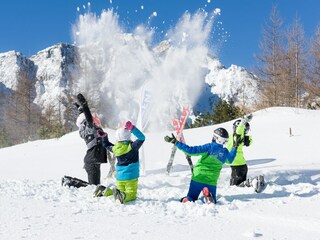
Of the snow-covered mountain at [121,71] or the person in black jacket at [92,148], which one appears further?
the snow-covered mountain at [121,71]

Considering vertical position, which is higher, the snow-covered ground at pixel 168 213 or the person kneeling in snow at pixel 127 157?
the person kneeling in snow at pixel 127 157

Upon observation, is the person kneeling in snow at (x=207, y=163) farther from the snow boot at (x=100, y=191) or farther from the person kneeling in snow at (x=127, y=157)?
the snow boot at (x=100, y=191)

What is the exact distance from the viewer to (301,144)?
1362 cm

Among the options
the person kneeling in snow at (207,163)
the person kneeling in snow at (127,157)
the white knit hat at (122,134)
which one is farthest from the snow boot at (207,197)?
the white knit hat at (122,134)

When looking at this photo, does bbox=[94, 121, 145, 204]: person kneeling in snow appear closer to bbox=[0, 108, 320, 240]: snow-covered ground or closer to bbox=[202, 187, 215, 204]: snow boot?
bbox=[0, 108, 320, 240]: snow-covered ground

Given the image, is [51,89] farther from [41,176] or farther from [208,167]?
[208,167]

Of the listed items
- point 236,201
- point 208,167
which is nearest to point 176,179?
point 208,167

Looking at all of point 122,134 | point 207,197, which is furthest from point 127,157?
point 207,197

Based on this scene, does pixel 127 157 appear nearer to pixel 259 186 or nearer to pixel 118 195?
pixel 118 195

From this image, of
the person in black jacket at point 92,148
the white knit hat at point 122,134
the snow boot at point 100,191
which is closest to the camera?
the snow boot at point 100,191

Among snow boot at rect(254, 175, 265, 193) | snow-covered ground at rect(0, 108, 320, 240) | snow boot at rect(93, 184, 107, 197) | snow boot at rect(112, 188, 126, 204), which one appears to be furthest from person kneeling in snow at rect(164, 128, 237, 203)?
snow boot at rect(93, 184, 107, 197)

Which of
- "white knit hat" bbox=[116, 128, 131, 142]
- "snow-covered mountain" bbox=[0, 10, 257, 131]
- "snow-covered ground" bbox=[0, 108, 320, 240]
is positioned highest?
"snow-covered mountain" bbox=[0, 10, 257, 131]

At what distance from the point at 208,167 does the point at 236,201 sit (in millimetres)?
726

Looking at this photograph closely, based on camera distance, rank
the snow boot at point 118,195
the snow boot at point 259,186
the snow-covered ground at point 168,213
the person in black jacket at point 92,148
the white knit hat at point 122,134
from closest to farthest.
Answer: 1. the snow-covered ground at point 168,213
2. the snow boot at point 118,195
3. the white knit hat at point 122,134
4. the snow boot at point 259,186
5. the person in black jacket at point 92,148
